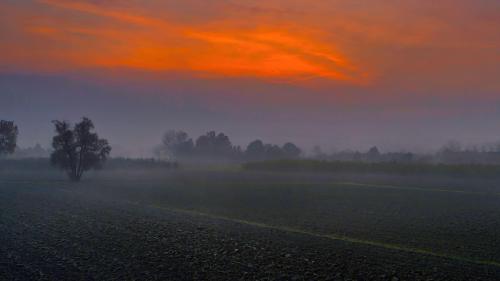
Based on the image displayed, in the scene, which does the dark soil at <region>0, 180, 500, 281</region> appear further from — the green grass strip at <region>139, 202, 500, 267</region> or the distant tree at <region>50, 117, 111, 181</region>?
the distant tree at <region>50, 117, 111, 181</region>

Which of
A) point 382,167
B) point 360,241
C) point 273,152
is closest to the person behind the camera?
point 360,241

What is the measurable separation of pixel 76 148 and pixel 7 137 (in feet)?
180

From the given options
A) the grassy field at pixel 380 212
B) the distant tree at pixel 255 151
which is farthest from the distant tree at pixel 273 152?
the grassy field at pixel 380 212

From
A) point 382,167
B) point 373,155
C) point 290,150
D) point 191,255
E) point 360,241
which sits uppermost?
point 290,150

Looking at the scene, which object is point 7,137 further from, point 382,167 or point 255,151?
point 382,167

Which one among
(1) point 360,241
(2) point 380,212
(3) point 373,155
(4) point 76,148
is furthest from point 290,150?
(1) point 360,241

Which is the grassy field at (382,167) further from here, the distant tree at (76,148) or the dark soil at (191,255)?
the dark soil at (191,255)

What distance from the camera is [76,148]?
86.1 m

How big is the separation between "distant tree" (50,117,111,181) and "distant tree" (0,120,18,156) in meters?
49.9

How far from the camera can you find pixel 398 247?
80.4 ft

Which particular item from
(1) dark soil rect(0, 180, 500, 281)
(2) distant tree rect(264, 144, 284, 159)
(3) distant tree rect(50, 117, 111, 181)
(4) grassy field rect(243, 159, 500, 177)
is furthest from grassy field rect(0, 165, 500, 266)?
(2) distant tree rect(264, 144, 284, 159)

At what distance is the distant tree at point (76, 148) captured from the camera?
8450 centimetres

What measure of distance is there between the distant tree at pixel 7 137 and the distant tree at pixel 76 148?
49.9 metres

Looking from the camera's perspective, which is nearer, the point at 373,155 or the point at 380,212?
the point at 380,212
